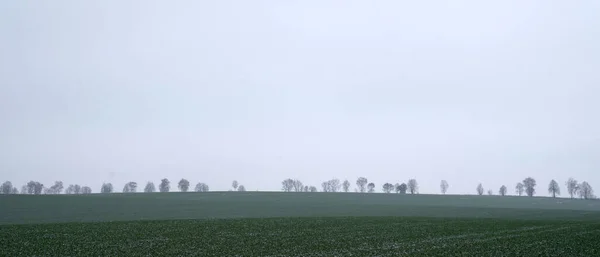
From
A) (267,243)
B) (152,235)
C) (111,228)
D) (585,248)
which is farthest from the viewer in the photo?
(111,228)

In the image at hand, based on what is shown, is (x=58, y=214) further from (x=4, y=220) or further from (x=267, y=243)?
(x=267, y=243)

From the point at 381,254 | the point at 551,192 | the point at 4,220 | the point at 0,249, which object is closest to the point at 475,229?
the point at 381,254

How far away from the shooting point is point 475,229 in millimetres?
47375

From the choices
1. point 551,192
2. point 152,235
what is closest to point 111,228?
point 152,235

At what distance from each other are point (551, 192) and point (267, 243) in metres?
205

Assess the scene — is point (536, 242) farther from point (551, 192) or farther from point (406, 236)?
point (551, 192)

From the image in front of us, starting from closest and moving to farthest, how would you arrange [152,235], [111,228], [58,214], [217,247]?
[217,247] < [152,235] < [111,228] < [58,214]

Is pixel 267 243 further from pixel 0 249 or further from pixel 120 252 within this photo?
pixel 0 249

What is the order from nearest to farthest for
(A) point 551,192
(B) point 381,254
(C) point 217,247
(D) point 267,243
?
(B) point 381,254, (C) point 217,247, (D) point 267,243, (A) point 551,192

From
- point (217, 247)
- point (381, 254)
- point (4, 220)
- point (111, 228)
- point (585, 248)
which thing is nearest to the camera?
point (381, 254)

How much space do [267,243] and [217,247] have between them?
14.5 feet

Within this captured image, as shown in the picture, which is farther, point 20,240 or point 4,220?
point 4,220

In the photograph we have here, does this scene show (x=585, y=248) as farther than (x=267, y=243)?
No

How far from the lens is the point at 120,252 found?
30422mm
